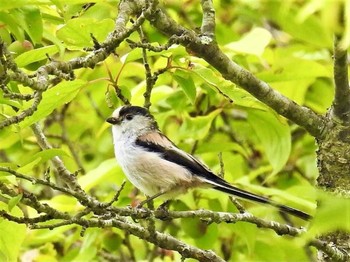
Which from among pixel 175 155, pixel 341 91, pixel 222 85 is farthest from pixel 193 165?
pixel 341 91

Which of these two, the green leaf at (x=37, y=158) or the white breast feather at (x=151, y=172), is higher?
the white breast feather at (x=151, y=172)

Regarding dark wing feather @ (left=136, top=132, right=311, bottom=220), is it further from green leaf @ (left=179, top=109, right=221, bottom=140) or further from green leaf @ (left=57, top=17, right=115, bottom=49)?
green leaf @ (left=57, top=17, right=115, bottom=49)

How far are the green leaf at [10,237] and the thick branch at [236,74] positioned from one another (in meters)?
0.73

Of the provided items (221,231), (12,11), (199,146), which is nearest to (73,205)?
(199,146)

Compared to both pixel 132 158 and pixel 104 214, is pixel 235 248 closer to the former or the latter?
pixel 132 158

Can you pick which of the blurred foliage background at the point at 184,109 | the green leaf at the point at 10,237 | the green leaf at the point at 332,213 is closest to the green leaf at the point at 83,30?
the blurred foliage background at the point at 184,109

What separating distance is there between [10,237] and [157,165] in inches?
40.0

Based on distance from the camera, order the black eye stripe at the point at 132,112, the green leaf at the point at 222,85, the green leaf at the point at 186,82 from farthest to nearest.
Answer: the black eye stripe at the point at 132,112 < the green leaf at the point at 186,82 < the green leaf at the point at 222,85

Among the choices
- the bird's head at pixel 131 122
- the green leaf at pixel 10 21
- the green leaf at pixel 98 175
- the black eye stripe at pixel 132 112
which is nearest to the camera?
the green leaf at pixel 10 21

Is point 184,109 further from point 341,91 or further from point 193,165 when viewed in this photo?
point 341,91

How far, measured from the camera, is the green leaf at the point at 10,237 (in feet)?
7.10

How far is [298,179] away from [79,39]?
237 cm

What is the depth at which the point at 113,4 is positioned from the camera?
255 cm

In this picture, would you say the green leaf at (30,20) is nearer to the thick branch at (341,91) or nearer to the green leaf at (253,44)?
the thick branch at (341,91)
